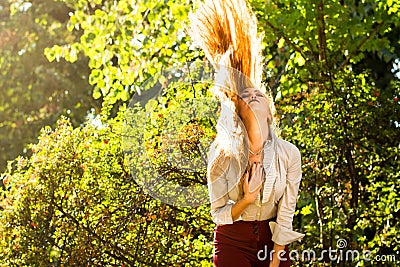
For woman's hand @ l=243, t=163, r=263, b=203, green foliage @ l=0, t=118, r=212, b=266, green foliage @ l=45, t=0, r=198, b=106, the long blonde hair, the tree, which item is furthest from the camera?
the tree

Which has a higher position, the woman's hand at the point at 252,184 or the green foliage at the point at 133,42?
the green foliage at the point at 133,42

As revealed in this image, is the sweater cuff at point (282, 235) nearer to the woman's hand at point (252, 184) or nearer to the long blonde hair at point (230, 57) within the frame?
the woman's hand at point (252, 184)

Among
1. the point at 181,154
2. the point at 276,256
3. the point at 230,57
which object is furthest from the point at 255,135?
the point at 181,154

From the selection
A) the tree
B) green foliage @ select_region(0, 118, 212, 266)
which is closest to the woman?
green foliage @ select_region(0, 118, 212, 266)

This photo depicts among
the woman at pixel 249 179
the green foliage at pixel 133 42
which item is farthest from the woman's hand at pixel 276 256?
the green foliage at pixel 133 42

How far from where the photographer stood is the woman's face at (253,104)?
3.35m

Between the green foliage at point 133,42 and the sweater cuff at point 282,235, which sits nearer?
the sweater cuff at point 282,235

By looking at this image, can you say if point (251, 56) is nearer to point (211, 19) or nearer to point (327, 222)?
point (211, 19)

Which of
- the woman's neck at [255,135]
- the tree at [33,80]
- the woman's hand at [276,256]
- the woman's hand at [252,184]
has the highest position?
the tree at [33,80]

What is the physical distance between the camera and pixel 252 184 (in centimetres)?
325

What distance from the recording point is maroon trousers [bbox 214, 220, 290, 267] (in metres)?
3.29

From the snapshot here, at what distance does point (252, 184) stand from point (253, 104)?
1.16ft

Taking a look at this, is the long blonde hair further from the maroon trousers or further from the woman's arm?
the maroon trousers

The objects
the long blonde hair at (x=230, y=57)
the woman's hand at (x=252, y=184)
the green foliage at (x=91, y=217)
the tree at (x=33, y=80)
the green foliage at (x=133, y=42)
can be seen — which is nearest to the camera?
the woman's hand at (x=252, y=184)
